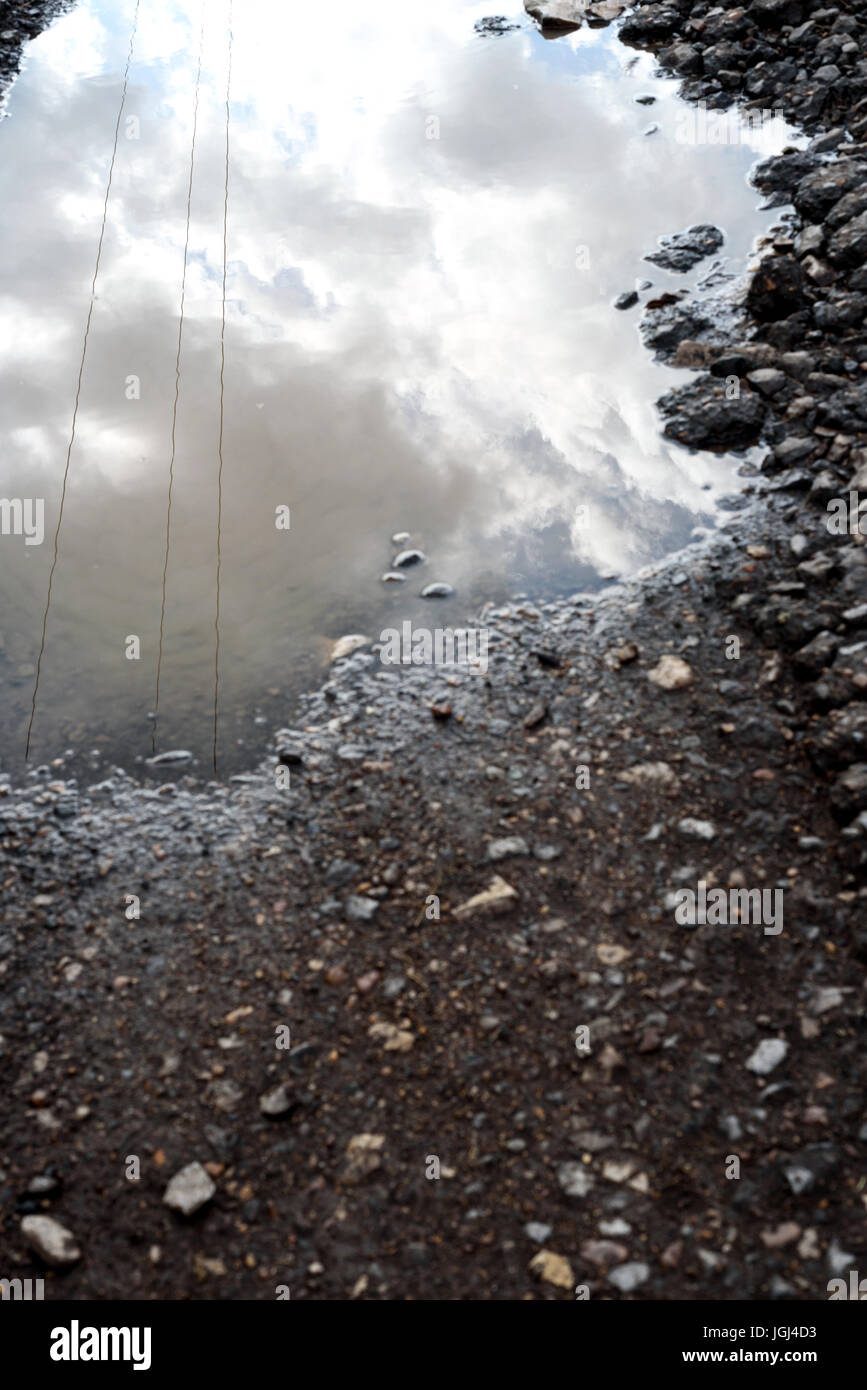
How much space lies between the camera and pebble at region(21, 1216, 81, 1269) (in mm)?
2664

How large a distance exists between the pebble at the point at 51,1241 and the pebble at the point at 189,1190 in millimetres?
277

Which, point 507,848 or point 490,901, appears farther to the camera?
point 507,848

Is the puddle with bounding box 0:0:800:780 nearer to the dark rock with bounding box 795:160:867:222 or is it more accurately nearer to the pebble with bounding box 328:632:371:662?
the pebble with bounding box 328:632:371:662

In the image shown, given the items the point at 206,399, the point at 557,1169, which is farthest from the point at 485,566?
the point at 557,1169

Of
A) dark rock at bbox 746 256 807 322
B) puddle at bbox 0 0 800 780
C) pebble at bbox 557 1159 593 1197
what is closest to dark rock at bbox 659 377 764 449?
puddle at bbox 0 0 800 780

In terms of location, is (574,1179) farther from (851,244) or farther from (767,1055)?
(851,244)

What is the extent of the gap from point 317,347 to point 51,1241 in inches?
208

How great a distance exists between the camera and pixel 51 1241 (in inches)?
106

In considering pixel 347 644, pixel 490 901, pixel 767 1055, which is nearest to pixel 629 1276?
pixel 767 1055

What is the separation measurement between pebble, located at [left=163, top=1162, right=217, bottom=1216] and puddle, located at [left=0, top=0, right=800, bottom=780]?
166 cm

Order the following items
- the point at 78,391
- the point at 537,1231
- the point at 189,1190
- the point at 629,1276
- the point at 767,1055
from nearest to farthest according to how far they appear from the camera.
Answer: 1. the point at 629,1276
2. the point at 537,1231
3. the point at 189,1190
4. the point at 767,1055
5. the point at 78,391

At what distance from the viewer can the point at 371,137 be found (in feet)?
27.6
